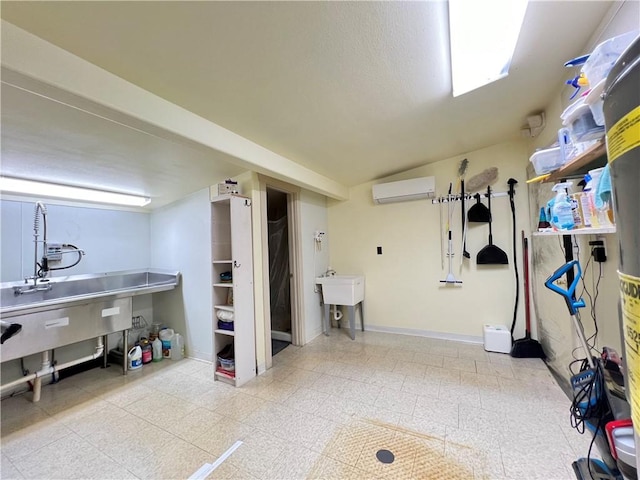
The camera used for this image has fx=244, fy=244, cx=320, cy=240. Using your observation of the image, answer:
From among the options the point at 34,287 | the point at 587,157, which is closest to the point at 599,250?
the point at 587,157

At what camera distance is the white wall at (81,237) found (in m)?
2.26

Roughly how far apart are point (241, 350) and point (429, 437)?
65.3 inches

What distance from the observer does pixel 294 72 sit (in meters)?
1.41

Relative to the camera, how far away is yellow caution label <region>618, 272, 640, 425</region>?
0.45 m

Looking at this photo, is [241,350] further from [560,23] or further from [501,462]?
[560,23]

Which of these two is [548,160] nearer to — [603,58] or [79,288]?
[603,58]

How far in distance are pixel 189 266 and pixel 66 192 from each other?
1329 millimetres

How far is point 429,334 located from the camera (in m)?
3.33

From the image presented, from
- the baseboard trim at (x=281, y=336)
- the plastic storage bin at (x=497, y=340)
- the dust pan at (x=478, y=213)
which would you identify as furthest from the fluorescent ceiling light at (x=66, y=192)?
the plastic storage bin at (x=497, y=340)

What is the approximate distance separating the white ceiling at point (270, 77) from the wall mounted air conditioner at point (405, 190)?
735 millimetres

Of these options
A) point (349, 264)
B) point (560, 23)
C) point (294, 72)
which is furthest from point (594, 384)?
point (349, 264)

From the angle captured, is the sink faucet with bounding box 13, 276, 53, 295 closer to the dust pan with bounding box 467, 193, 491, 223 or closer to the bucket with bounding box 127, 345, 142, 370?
the bucket with bounding box 127, 345, 142, 370

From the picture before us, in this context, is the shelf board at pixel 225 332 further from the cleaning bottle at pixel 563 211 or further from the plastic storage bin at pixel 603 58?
the plastic storage bin at pixel 603 58

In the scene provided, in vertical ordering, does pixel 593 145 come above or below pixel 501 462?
above
